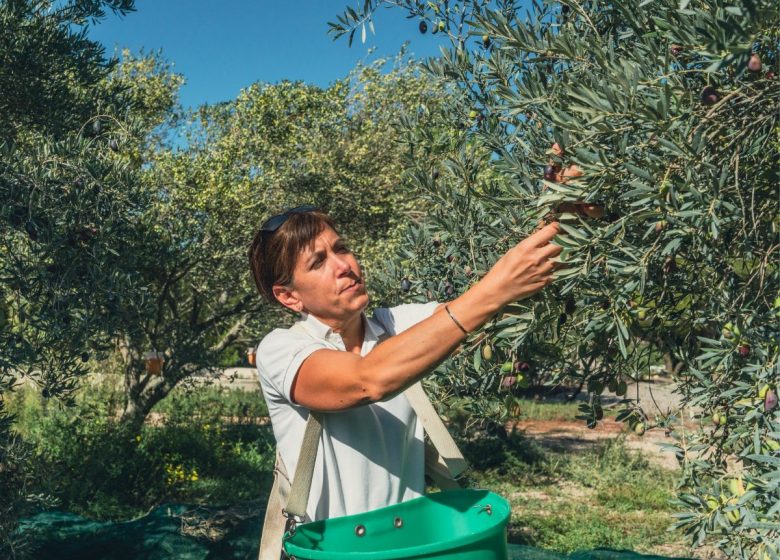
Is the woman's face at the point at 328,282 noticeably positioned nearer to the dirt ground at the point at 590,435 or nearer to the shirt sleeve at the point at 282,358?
the shirt sleeve at the point at 282,358

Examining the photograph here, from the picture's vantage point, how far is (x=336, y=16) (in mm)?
2936

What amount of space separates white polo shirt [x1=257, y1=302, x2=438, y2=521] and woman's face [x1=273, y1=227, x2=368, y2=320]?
107mm

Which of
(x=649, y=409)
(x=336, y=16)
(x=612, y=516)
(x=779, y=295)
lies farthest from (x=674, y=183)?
(x=649, y=409)

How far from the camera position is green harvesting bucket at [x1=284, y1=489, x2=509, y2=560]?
183 centimetres

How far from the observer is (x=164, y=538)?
6344mm

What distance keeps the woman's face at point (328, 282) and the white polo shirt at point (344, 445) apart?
0.35 feet

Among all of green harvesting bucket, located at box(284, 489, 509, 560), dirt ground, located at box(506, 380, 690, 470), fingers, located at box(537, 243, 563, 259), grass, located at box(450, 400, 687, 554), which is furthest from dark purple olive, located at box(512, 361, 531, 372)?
dirt ground, located at box(506, 380, 690, 470)

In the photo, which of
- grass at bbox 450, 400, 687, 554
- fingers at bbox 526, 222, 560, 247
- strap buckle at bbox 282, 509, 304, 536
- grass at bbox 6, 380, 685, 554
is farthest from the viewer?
grass at bbox 6, 380, 685, 554

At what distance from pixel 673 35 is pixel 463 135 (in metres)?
1.55

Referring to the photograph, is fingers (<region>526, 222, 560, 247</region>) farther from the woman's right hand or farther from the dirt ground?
the dirt ground

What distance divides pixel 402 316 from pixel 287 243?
0.44m

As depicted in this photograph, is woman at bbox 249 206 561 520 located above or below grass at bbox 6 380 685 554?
above

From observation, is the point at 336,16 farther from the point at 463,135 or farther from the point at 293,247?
the point at 293,247

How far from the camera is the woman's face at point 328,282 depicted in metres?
2.33
